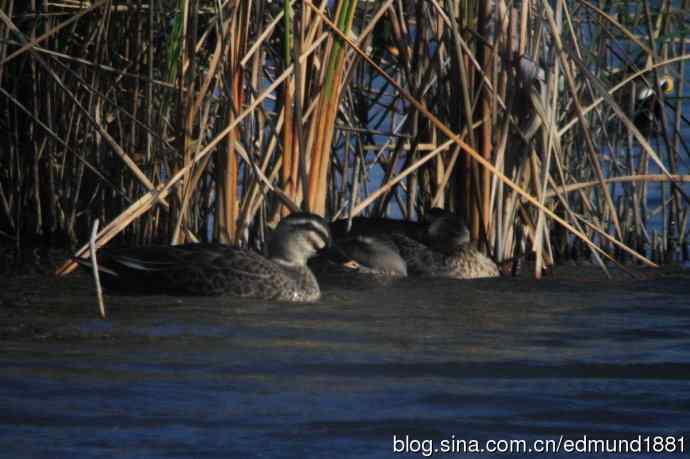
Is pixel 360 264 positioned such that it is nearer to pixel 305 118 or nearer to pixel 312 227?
pixel 312 227

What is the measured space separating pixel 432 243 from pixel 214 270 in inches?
52.6

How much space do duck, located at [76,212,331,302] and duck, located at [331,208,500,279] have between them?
0.74m

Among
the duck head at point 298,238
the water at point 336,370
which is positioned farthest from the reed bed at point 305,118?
the water at point 336,370

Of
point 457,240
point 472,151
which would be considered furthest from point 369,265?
point 472,151

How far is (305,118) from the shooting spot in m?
7.42

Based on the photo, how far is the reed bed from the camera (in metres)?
7.22

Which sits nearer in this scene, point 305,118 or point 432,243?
point 305,118

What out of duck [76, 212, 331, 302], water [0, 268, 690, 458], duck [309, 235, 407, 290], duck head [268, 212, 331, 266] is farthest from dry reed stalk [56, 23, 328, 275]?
duck [309, 235, 407, 290]

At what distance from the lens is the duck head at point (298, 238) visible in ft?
24.1

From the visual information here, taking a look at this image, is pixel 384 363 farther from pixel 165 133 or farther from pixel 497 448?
pixel 165 133

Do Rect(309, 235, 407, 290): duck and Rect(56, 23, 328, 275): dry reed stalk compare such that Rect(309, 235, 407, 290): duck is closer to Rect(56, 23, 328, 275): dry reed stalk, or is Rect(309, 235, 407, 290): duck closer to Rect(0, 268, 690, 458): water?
Rect(0, 268, 690, 458): water

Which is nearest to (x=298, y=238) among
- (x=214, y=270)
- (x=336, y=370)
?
(x=214, y=270)

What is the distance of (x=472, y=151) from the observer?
24.0 ft

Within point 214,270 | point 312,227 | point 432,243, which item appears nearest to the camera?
point 214,270
